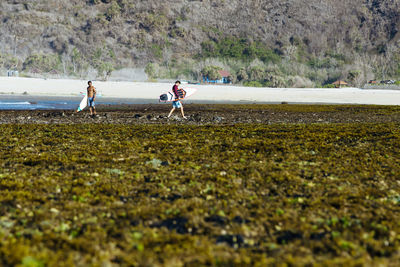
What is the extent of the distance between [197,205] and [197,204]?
6 centimetres

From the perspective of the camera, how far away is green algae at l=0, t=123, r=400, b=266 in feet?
22.4

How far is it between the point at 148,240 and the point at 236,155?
8463 mm

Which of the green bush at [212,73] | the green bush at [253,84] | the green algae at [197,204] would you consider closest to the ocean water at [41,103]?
the green algae at [197,204]

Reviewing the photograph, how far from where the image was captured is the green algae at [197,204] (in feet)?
22.4

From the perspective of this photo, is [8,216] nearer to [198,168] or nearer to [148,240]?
[148,240]

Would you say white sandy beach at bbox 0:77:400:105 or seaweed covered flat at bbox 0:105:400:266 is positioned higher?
white sandy beach at bbox 0:77:400:105

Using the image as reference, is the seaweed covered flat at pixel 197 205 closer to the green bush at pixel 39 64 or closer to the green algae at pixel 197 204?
the green algae at pixel 197 204

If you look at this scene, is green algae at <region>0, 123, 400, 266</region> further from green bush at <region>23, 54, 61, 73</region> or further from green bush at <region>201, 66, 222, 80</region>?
green bush at <region>23, 54, 61, 73</region>

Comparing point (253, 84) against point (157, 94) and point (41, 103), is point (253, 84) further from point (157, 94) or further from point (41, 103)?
point (41, 103)

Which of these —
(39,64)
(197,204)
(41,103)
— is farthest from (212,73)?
(197,204)

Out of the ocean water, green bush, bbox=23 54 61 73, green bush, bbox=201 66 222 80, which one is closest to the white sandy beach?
the ocean water

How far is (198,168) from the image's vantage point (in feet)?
42.5

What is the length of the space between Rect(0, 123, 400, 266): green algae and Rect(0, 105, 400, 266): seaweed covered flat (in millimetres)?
30

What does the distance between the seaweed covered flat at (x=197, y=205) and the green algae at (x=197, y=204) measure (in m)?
0.03
